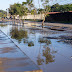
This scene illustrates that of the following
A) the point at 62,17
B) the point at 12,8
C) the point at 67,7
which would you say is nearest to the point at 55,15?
the point at 62,17

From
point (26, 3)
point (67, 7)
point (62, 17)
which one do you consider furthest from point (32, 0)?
point (67, 7)

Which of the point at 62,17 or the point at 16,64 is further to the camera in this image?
the point at 62,17

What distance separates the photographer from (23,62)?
637 centimetres

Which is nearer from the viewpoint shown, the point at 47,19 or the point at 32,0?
the point at 32,0

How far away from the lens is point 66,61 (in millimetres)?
6891

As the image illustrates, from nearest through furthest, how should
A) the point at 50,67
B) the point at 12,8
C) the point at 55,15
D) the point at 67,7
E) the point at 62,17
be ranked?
the point at 50,67 → the point at 62,17 → the point at 55,15 → the point at 12,8 → the point at 67,7

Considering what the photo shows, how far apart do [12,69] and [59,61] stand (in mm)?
2321

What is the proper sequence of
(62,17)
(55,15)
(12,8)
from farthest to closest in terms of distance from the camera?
1. (12,8)
2. (55,15)
3. (62,17)

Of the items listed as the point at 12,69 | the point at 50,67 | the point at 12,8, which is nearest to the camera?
the point at 12,69

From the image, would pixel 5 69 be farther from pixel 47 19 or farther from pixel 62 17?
pixel 47 19

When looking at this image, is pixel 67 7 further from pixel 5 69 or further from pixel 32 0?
pixel 5 69

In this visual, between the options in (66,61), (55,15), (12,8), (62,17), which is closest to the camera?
(66,61)

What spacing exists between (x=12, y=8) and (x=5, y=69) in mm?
62625

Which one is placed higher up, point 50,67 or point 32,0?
point 32,0
